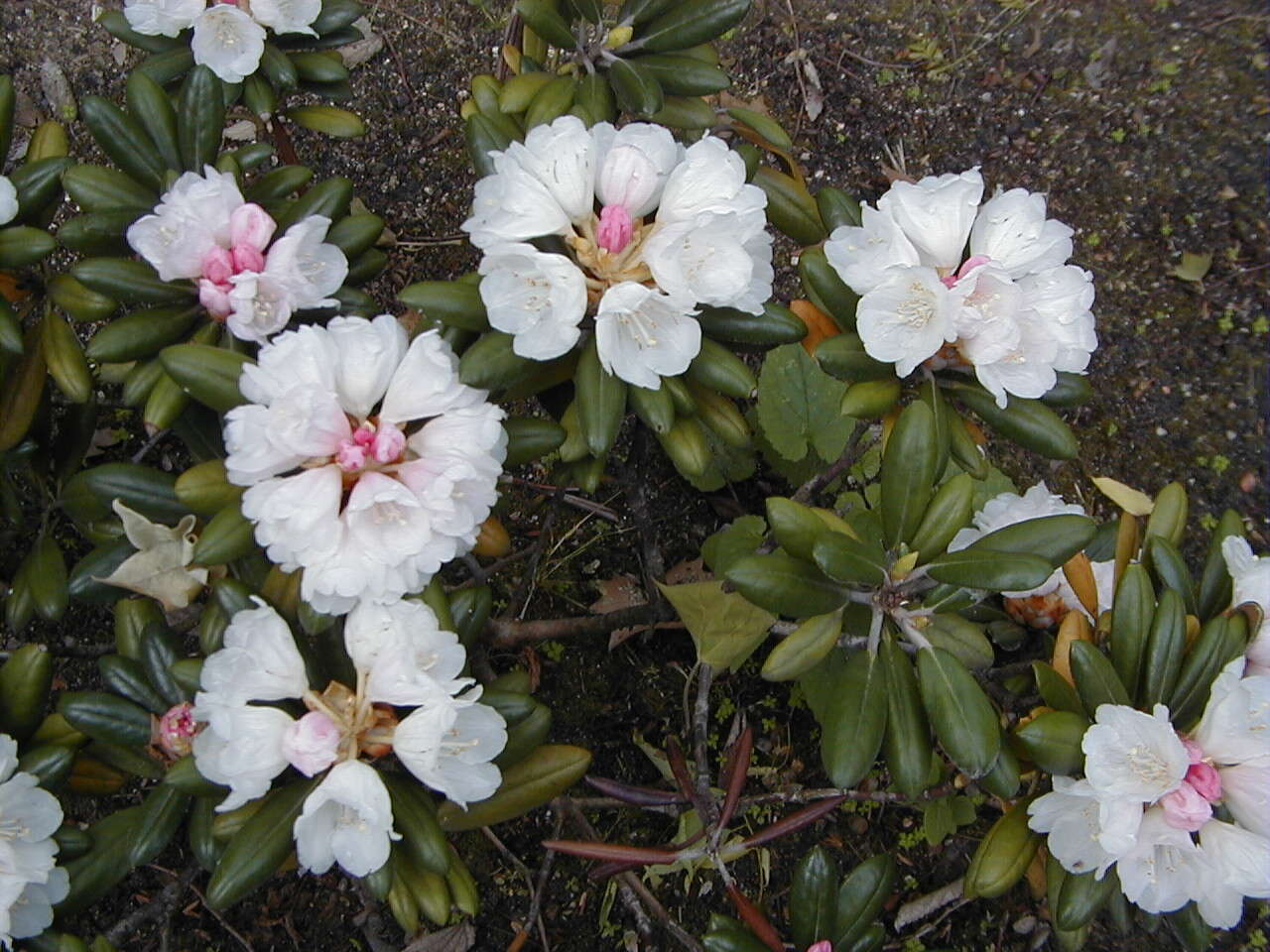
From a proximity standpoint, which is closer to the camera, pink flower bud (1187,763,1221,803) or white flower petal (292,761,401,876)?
white flower petal (292,761,401,876)

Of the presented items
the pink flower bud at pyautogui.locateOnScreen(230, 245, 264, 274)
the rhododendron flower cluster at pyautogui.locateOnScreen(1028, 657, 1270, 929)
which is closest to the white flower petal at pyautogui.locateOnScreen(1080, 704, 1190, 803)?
the rhododendron flower cluster at pyautogui.locateOnScreen(1028, 657, 1270, 929)

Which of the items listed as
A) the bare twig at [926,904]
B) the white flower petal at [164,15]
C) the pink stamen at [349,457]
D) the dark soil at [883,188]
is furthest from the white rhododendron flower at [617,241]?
the bare twig at [926,904]

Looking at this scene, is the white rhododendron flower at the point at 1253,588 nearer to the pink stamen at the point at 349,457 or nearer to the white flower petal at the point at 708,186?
the white flower petal at the point at 708,186

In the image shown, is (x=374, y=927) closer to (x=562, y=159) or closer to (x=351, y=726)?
(x=351, y=726)

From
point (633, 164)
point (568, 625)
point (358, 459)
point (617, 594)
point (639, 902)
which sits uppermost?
point (633, 164)

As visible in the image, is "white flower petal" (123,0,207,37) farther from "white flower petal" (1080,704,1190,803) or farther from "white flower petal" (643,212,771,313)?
"white flower petal" (1080,704,1190,803)

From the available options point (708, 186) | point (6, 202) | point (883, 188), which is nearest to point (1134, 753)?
point (708, 186)
